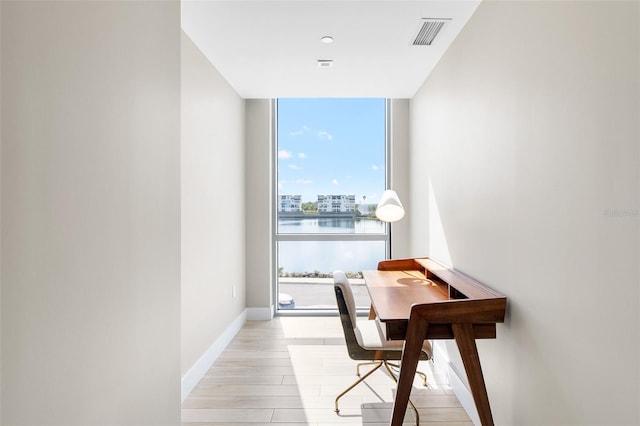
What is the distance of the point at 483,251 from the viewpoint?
210 centimetres

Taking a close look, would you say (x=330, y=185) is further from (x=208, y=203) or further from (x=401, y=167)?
(x=208, y=203)

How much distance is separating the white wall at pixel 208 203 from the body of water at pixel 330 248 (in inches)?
25.8

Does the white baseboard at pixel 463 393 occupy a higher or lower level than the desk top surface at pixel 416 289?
lower

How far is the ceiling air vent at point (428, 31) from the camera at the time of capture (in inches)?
90.4

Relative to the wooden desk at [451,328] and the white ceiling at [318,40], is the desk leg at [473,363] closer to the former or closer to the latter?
the wooden desk at [451,328]

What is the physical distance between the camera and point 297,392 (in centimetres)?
259

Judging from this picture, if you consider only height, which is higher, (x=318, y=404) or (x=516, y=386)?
(x=516, y=386)

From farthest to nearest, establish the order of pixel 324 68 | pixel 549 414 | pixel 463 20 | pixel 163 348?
pixel 324 68, pixel 463 20, pixel 549 414, pixel 163 348

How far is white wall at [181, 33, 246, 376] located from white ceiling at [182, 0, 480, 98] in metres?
0.24

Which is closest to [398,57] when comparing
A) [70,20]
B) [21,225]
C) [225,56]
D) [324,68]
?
[324,68]

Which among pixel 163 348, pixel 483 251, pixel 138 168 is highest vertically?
pixel 138 168

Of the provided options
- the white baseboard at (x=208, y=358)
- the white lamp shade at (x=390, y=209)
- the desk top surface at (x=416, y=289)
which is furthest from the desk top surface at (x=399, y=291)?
the white baseboard at (x=208, y=358)

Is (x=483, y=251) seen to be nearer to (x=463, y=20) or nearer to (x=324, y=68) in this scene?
(x=463, y=20)

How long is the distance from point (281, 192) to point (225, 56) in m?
1.85
